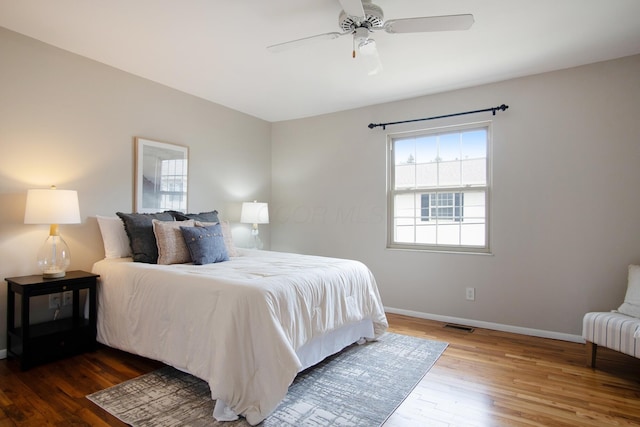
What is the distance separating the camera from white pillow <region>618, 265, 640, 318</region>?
104 inches

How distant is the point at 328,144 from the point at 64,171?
2.92 m

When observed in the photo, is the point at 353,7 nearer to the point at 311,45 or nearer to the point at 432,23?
the point at 432,23

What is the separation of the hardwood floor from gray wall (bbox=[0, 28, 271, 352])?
0.75 meters

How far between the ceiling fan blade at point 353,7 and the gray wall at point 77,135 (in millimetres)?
2456

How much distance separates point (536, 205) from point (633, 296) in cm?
104

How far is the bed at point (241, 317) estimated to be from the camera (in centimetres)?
192

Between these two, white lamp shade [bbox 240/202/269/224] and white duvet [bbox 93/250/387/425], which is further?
white lamp shade [bbox 240/202/269/224]

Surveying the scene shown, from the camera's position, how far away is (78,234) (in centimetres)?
306

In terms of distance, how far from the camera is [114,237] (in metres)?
3.09

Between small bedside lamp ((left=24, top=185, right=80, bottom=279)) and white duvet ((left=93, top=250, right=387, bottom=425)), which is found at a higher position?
small bedside lamp ((left=24, top=185, right=80, bottom=279))

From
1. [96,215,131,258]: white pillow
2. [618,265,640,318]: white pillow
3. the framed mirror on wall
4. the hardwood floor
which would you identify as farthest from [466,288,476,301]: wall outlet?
[96,215,131,258]: white pillow

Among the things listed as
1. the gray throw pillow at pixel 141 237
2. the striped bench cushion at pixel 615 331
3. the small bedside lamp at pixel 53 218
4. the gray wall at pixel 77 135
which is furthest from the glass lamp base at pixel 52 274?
the striped bench cushion at pixel 615 331

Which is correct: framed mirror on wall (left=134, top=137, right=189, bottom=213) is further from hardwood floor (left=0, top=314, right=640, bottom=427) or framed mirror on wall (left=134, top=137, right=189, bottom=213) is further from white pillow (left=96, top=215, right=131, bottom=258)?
hardwood floor (left=0, top=314, right=640, bottom=427)

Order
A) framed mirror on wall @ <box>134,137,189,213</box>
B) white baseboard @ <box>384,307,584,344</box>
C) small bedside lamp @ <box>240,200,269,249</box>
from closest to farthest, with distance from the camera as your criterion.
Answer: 1. white baseboard @ <box>384,307,584,344</box>
2. framed mirror on wall @ <box>134,137,189,213</box>
3. small bedside lamp @ <box>240,200,269,249</box>
